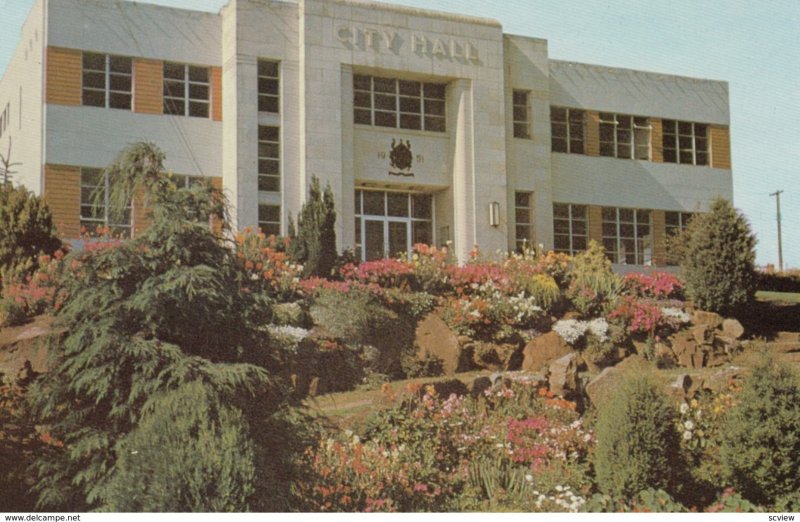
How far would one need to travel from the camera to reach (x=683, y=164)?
3422 centimetres

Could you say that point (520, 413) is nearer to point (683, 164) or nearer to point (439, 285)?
point (439, 285)

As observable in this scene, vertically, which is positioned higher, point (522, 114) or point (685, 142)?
point (522, 114)

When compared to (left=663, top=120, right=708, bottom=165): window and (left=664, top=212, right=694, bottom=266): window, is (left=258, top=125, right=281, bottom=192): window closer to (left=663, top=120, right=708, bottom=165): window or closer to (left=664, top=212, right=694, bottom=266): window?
(left=664, top=212, right=694, bottom=266): window

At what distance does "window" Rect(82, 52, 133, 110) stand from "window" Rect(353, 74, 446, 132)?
6.45m

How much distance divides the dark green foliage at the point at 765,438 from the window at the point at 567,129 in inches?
845

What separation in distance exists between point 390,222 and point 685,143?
12.3 metres

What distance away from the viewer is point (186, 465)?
25.8ft

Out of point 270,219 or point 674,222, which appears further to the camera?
point 674,222

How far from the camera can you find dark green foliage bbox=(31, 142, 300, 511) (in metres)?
8.90

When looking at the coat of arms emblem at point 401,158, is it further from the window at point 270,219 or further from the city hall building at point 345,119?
the window at point 270,219

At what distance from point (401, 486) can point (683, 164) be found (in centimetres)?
2640

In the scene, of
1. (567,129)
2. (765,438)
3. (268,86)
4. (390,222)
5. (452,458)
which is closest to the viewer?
(765,438)

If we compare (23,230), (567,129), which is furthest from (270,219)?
(567,129)

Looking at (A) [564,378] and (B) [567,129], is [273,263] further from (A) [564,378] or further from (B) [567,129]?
(B) [567,129]
